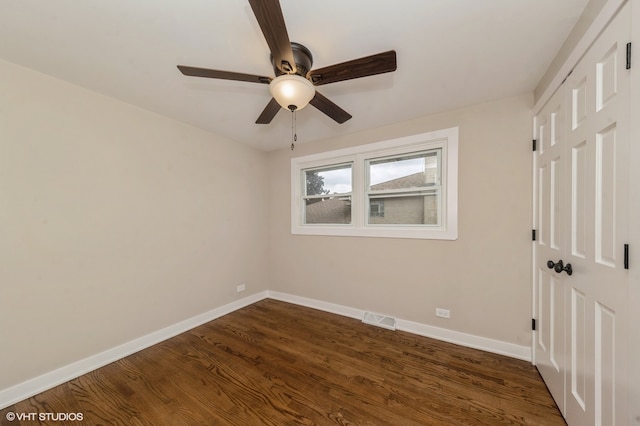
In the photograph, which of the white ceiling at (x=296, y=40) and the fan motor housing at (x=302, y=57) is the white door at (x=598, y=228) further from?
the fan motor housing at (x=302, y=57)

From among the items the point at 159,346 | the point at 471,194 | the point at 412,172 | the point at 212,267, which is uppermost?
the point at 412,172

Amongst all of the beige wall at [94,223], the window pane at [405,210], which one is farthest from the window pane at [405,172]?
the beige wall at [94,223]

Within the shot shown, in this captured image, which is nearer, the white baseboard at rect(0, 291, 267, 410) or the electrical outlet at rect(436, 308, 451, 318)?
the white baseboard at rect(0, 291, 267, 410)

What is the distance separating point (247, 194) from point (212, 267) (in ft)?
3.81

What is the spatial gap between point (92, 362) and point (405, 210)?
345cm

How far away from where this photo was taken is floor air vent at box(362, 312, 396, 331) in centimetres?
269

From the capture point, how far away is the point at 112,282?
2146 mm

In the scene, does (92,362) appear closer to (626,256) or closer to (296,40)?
(296,40)

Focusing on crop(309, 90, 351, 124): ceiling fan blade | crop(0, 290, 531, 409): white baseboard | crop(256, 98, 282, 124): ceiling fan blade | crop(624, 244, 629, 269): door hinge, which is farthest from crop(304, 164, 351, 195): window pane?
crop(624, 244, 629, 269): door hinge

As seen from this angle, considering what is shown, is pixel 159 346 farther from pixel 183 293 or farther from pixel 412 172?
pixel 412 172

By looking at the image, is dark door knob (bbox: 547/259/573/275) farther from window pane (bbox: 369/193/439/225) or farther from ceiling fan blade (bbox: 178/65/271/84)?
ceiling fan blade (bbox: 178/65/271/84)

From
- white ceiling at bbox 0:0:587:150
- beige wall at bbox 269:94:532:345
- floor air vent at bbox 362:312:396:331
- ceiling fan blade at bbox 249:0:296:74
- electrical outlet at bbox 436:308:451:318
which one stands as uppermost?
white ceiling at bbox 0:0:587:150

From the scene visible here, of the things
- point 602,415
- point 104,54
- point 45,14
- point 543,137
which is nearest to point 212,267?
point 104,54

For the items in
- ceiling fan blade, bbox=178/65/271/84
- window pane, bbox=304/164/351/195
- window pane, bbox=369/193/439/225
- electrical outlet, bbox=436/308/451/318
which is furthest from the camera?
window pane, bbox=304/164/351/195
